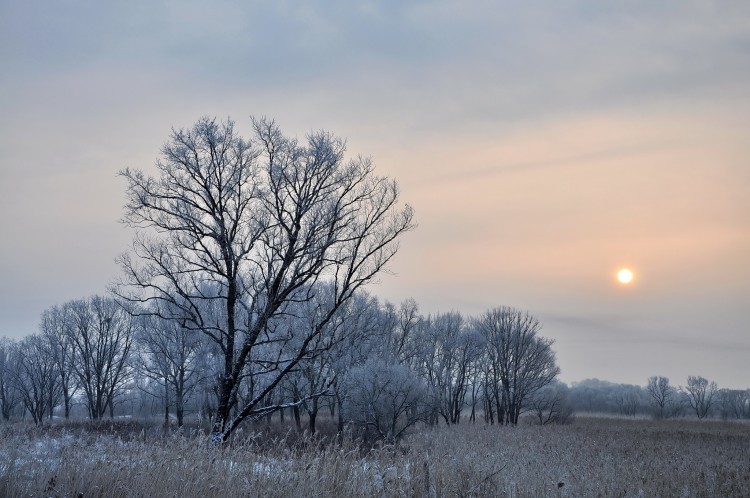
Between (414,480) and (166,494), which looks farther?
(414,480)

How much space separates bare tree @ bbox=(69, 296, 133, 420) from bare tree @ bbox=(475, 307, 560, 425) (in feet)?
117

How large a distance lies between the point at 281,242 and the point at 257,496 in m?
12.4

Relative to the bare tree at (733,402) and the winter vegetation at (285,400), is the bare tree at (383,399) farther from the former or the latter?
the bare tree at (733,402)

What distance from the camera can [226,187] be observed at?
18500 mm

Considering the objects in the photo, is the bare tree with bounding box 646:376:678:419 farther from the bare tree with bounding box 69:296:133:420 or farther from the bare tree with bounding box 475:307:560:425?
the bare tree with bounding box 69:296:133:420

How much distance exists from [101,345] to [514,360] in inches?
1554

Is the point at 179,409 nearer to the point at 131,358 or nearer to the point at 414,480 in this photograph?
the point at 131,358

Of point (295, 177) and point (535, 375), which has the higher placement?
point (295, 177)

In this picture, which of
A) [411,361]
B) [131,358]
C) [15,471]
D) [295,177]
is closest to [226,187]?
[295,177]

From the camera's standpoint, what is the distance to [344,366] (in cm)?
3966

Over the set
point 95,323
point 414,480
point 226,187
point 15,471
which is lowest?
point 414,480

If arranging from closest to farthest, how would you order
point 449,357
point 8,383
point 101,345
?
point 101,345 < point 449,357 < point 8,383

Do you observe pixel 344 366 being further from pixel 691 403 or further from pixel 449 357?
pixel 691 403

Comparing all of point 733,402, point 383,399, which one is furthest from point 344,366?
point 733,402
